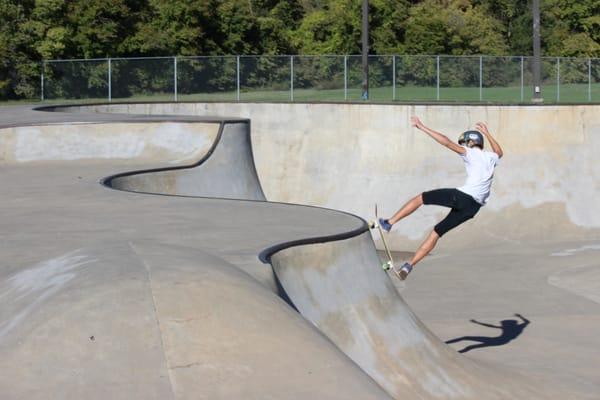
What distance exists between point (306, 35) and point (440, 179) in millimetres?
27561

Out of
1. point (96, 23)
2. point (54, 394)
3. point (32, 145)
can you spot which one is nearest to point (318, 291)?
point (54, 394)

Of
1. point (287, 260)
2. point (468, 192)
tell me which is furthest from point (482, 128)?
point (287, 260)

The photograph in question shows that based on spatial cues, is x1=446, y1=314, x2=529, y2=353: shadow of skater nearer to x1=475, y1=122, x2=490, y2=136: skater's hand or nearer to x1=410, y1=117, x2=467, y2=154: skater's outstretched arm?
x1=475, y1=122, x2=490, y2=136: skater's hand

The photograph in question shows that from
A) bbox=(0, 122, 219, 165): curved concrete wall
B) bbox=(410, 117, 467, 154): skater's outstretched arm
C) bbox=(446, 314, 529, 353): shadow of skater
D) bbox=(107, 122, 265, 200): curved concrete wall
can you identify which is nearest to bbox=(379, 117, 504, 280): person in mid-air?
bbox=(410, 117, 467, 154): skater's outstretched arm

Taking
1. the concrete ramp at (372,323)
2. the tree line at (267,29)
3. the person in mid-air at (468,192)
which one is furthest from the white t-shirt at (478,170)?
the tree line at (267,29)

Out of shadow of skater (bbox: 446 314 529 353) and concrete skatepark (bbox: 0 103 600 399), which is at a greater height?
concrete skatepark (bbox: 0 103 600 399)

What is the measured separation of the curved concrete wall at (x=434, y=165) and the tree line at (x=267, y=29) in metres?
13.2

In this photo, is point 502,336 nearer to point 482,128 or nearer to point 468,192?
point 468,192

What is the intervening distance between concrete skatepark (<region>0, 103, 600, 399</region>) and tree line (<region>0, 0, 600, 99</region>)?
39.5 feet

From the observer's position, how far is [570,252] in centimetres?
2508

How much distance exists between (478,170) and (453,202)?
435 mm

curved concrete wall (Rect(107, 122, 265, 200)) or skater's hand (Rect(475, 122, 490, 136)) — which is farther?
curved concrete wall (Rect(107, 122, 265, 200))

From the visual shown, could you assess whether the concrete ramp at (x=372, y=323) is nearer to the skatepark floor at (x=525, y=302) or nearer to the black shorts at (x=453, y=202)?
the black shorts at (x=453, y=202)

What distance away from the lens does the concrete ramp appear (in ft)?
32.2
